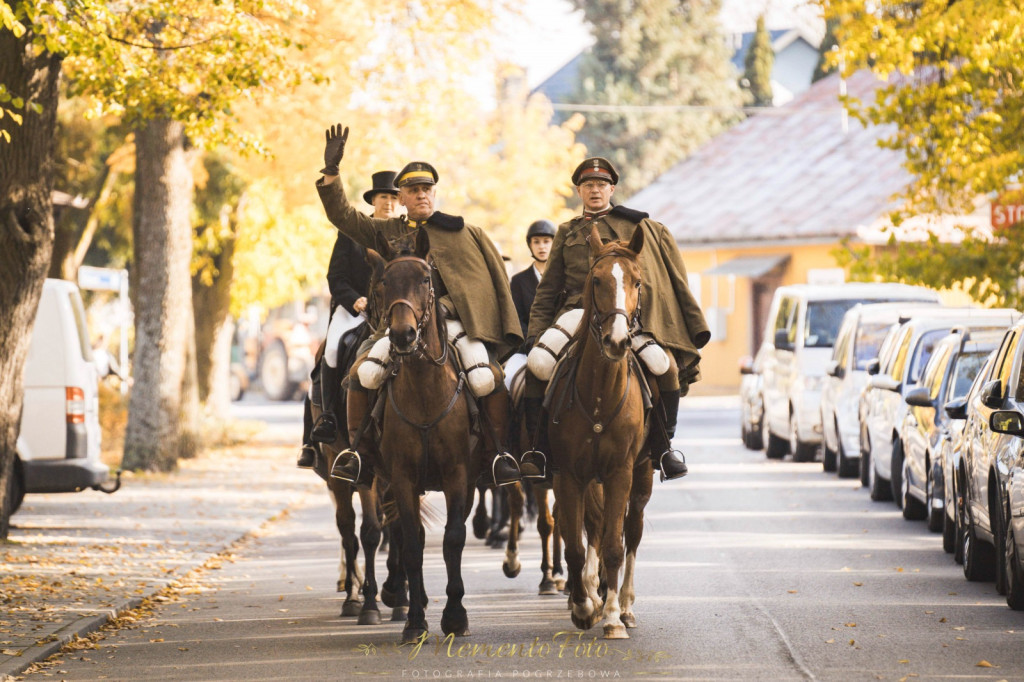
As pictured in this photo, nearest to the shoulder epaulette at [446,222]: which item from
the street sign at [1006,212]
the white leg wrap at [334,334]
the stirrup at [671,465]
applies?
the white leg wrap at [334,334]

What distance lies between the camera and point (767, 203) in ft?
161

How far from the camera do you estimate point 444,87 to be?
27.2 meters

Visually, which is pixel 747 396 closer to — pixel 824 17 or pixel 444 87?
pixel 444 87

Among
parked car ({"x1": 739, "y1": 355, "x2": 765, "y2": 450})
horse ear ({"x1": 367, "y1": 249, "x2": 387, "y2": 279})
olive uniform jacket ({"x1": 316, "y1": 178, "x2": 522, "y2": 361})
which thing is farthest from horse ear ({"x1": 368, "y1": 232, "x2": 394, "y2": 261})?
parked car ({"x1": 739, "y1": 355, "x2": 765, "y2": 450})

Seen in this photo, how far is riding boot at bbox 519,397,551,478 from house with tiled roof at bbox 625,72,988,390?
3319cm

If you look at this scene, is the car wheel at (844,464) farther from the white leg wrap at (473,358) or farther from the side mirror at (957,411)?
the white leg wrap at (473,358)

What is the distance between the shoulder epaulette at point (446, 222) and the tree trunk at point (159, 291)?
42.0 feet

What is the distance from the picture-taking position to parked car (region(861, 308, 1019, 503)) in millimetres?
17203

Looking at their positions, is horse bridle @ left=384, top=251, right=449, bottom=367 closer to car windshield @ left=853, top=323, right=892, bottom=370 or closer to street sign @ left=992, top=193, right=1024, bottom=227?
car windshield @ left=853, top=323, right=892, bottom=370

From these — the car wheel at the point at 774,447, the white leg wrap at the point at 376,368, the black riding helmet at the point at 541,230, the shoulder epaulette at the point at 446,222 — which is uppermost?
the black riding helmet at the point at 541,230

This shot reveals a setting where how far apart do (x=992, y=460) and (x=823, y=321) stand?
12.9 meters

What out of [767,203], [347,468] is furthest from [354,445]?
[767,203]

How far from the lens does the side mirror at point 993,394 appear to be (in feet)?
37.1

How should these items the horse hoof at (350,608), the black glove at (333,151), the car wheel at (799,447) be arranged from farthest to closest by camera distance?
the car wheel at (799,447)
the horse hoof at (350,608)
the black glove at (333,151)
